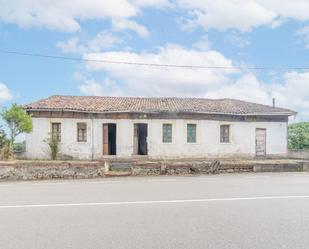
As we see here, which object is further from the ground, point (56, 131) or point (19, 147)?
point (56, 131)

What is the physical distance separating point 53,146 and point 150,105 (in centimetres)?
751

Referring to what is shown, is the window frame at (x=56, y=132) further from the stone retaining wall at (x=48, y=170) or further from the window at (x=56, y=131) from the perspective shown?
the stone retaining wall at (x=48, y=170)

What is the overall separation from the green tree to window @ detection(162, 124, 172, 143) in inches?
523

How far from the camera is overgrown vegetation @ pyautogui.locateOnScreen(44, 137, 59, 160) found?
88.0 ft

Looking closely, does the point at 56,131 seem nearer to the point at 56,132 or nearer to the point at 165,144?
the point at 56,132

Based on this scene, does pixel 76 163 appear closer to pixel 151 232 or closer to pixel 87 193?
pixel 87 193

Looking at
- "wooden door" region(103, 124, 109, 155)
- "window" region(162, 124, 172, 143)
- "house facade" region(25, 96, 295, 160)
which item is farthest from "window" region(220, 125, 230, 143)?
"wooden door" region(103, 124, 109, 155)

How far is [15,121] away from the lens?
23.2 meters

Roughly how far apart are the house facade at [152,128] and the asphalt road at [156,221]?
16748 millimetres

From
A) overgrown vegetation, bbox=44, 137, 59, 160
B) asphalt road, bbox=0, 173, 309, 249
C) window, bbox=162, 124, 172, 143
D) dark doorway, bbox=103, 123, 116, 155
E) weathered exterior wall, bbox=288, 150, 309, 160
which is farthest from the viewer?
weathered exterior wall, bbox=288, 150, 309, 160

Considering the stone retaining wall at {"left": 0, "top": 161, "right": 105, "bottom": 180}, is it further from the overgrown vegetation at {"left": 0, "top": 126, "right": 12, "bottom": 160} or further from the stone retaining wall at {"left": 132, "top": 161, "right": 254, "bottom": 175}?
the overgrown vegetation at {"left": 0, "top": 126, "right": 12, "bottom": 160}

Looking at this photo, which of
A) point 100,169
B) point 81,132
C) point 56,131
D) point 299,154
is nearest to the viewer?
point 100,169

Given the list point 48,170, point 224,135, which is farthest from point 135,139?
point 48,170

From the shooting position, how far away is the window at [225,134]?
29375mm
